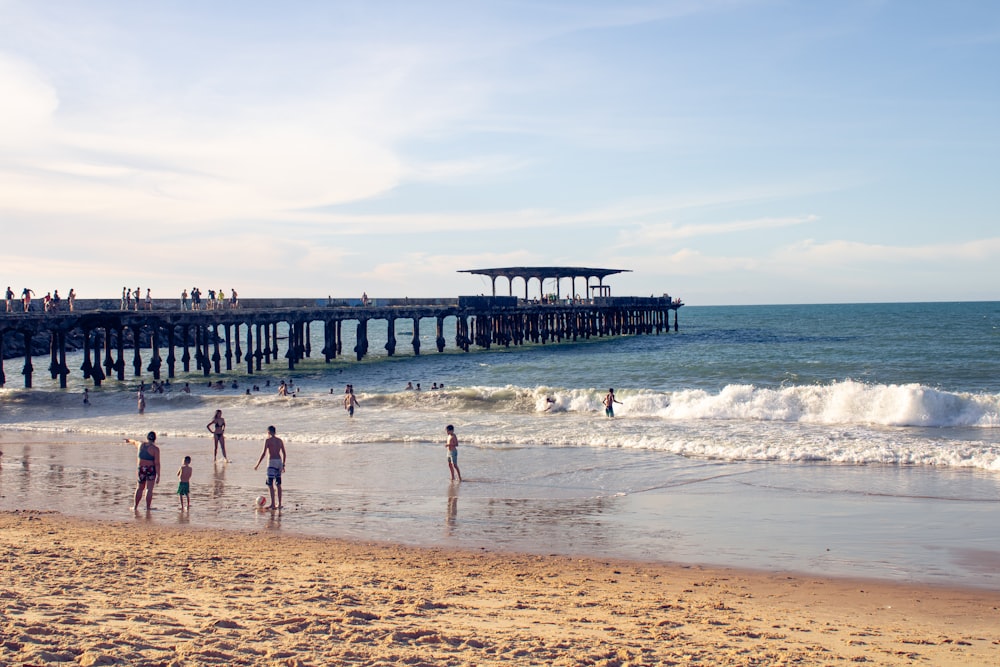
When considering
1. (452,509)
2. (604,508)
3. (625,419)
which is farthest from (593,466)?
(625,419)

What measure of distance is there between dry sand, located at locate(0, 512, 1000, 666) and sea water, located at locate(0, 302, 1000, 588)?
3.89 feet

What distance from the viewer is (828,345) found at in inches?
2537

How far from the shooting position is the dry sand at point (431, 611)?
677cm

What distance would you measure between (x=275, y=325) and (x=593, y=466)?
32.9 meters

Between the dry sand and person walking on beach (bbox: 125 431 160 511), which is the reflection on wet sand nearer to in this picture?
the dry sand

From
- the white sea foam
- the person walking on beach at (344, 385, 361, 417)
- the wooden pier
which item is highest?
the wooden pier

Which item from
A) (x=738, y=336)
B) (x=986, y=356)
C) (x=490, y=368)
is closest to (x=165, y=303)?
(x=490, y=368)

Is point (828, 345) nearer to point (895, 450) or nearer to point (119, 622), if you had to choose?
point (895, 450)

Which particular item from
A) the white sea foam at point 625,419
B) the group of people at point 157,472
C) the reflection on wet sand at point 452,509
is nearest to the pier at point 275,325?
the white sea foam at point 625,419

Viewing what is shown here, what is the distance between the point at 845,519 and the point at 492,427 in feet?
43.4

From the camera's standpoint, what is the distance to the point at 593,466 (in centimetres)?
1859

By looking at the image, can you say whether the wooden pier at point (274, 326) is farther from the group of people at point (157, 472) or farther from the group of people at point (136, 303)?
the group of people at point (157, 472)

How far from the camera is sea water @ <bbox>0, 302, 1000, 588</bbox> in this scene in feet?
39.8

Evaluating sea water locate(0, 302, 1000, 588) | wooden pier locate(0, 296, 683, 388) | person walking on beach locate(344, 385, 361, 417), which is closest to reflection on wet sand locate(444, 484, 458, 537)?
sea water locate(0, 302, 1000, 588)
